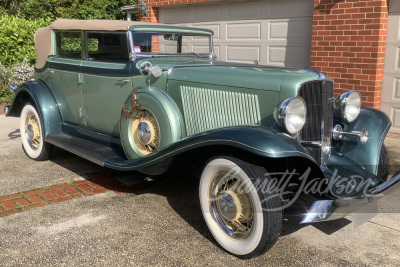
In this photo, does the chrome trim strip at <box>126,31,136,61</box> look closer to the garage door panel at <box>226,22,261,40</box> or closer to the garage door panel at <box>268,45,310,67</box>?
the garage door panel at <box>268,45,310,67</box>

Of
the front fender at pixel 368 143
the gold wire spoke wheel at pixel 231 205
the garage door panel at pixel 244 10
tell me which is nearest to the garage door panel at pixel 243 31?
the garage door panel at pixel 244 10

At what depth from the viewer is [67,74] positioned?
4.73m

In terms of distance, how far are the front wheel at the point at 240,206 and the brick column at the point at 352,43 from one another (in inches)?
162

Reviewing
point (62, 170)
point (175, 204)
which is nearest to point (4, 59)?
point (62, 170)

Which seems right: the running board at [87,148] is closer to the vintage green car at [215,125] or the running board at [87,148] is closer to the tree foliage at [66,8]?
the vintage green car at [215,125]

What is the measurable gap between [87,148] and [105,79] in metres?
0.72

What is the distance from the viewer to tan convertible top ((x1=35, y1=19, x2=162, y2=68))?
4.15 metres

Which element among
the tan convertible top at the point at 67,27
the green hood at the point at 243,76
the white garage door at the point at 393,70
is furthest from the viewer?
the white garage door at the point at 393,70

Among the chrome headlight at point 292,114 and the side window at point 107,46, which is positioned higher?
the side window at point 107,46

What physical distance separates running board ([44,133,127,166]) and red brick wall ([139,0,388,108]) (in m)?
3.94

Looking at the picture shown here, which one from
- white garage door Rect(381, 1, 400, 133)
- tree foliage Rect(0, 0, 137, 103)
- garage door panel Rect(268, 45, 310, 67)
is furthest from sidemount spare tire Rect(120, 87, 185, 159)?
tree foliage Rect(0, 0, 137, 103)

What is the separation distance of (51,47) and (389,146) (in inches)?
180

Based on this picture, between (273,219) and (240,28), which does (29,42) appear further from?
(273,219)

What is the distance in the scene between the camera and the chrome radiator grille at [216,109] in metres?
3.21
